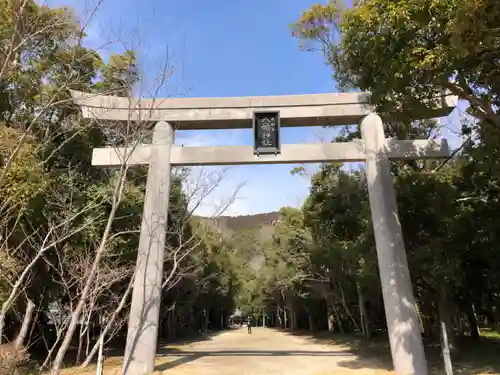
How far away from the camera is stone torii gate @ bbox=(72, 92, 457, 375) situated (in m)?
9.11

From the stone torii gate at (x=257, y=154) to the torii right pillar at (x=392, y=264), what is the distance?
0.9 inches

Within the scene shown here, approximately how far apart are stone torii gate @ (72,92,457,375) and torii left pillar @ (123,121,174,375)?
2cm

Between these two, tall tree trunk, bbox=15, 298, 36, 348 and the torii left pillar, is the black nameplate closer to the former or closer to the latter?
the torii left pillar

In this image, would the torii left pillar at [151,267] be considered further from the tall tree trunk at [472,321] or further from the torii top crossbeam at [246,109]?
the tall tree trunk at [472,321]

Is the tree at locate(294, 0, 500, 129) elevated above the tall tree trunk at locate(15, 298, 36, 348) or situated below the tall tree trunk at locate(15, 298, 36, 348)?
above

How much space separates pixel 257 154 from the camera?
10.2 m

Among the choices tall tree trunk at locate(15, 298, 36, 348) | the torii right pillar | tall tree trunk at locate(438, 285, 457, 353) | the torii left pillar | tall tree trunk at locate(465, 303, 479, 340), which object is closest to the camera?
tall tree trunk at locate(15, 298, 36, 348)

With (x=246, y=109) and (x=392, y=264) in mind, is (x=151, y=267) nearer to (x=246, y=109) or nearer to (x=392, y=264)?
(x=246, y=109)

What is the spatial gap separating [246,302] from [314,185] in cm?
3731

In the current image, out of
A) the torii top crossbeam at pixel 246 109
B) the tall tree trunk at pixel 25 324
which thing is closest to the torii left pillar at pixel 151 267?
the torii top crossbeam at pixel 246 109

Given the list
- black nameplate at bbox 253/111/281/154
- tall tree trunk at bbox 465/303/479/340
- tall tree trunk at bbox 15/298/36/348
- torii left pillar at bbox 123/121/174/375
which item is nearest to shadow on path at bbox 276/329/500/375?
tall tree trunk at bbox 465/303/479/340

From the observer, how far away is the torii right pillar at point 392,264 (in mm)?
8586

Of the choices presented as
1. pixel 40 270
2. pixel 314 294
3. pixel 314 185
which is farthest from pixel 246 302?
pixel 40 270

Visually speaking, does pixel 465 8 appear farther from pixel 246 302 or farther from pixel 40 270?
pixel 246 302
